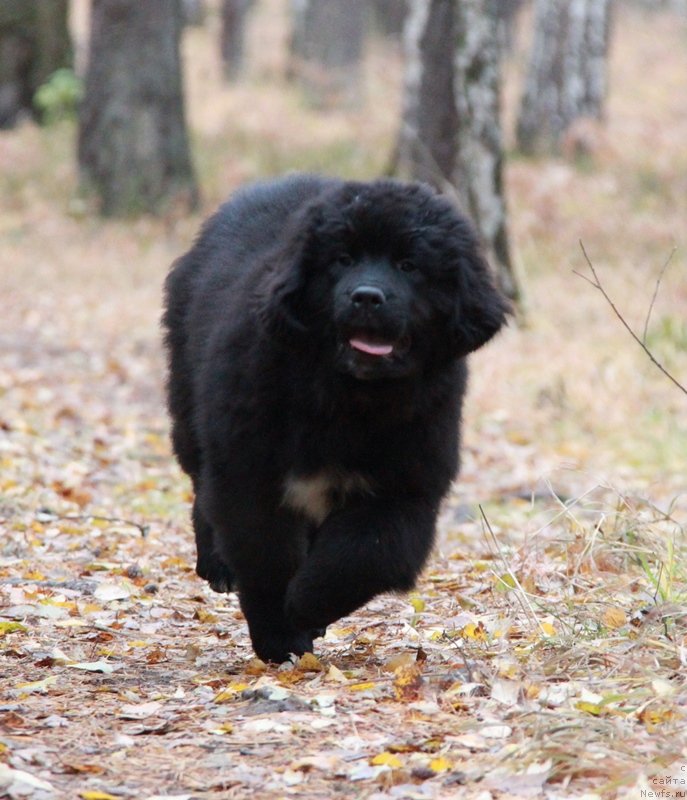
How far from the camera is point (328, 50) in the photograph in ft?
93.4

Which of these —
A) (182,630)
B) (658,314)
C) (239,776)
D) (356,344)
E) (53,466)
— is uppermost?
(356,344)

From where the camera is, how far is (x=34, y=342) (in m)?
11.4

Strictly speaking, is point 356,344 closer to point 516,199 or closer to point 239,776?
point 239,776

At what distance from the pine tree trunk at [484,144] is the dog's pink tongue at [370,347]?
7828 millimetres

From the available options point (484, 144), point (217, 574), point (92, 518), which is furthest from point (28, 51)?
point (217, 574)

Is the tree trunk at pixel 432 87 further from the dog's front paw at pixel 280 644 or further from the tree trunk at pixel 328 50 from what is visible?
the tree trunk at pixel 328 50

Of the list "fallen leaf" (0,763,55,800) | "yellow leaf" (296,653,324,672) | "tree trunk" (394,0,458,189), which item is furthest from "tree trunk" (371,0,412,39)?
"fallen leaf" (0,763,55,800)

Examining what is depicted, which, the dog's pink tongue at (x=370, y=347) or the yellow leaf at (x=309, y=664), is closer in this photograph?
the dog's pink tongue at (x=370, y=347)

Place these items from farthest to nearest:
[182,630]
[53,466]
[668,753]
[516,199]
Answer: [516,199] → [53,466] → [182,630] → [668,753]

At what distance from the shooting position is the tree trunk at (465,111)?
11.9 m

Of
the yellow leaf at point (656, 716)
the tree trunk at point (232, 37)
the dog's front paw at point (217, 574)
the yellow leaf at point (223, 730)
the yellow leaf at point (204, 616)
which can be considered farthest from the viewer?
the tree trunk at point (232, 37)

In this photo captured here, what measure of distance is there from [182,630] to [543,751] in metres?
2.19

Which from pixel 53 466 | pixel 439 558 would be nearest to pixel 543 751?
pixel 439 558

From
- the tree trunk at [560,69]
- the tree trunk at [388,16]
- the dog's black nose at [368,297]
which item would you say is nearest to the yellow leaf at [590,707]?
the dog's black nose at [368,297]
